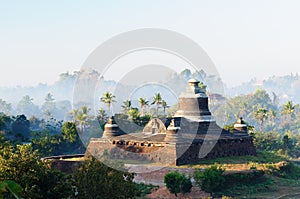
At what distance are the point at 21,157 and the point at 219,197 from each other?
20.6 meters

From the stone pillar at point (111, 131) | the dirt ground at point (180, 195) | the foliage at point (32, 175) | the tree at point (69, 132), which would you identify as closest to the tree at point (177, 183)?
the dirt ground at point (180, 195)

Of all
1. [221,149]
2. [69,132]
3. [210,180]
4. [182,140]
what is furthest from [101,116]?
[210,180]

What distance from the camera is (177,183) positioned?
145ft

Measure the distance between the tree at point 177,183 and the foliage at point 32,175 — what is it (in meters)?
15.7

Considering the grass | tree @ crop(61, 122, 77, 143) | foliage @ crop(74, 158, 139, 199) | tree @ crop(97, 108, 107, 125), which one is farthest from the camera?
tree @ crop(97, 108, 107, 125)

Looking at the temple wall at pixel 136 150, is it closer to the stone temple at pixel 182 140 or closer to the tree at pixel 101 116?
the stone temple at pixel 182 140

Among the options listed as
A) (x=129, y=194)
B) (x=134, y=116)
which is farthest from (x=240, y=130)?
(x=129, y=194)

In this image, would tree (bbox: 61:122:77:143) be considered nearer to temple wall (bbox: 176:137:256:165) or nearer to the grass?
temple wall (bbox: 176:137:256:165)

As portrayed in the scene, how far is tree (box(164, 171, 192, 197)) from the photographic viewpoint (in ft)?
145

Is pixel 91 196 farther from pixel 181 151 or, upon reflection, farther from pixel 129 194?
pixel 181 151

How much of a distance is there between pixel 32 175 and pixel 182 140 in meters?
25.9

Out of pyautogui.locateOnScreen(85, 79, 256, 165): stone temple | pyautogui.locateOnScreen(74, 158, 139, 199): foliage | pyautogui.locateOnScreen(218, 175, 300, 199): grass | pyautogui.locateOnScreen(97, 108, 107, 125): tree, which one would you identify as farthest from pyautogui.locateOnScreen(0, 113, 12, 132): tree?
pyautogui.locateOnScreen(74, 158, 139, 199): foliage

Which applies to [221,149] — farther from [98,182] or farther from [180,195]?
[98,182]

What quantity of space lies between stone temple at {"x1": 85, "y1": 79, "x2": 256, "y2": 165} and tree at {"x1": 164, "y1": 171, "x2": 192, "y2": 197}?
6.80 meters
